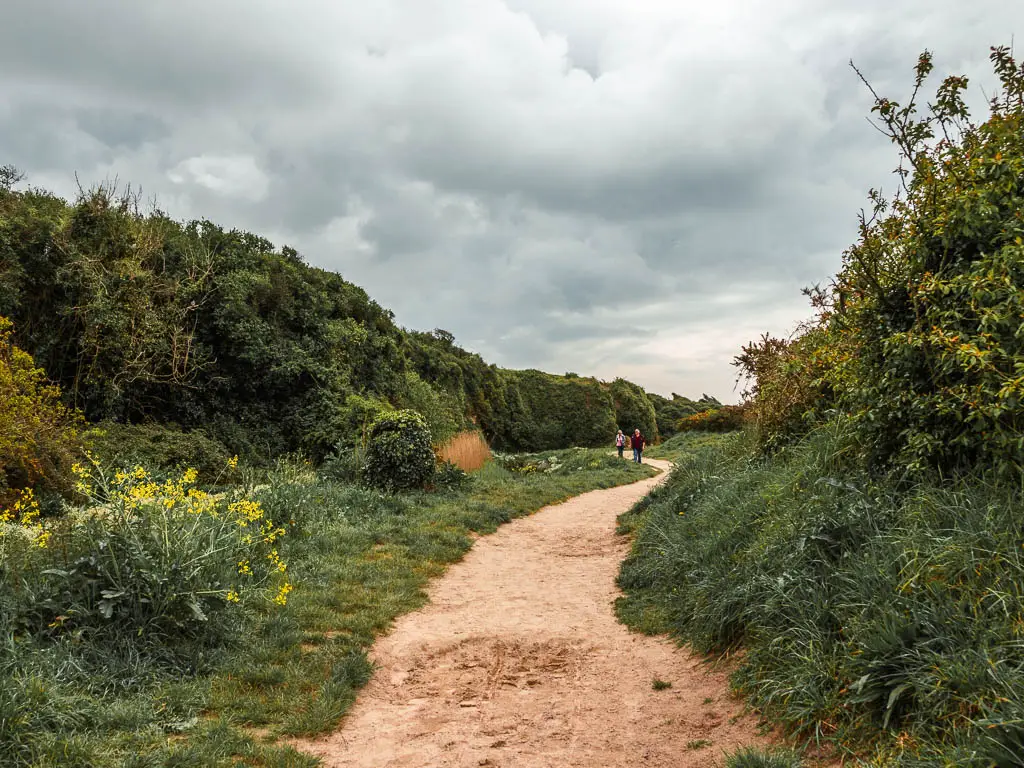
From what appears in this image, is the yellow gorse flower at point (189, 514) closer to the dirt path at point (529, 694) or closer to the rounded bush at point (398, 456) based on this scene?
the dirt path at point (529, 694)

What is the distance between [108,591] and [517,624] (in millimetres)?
3503

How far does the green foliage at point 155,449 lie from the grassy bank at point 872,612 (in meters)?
8.69

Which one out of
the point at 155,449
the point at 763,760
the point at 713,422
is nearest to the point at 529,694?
the point at 763,760

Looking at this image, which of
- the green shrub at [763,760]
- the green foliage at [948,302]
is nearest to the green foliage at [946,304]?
the green foliage at [948,302]

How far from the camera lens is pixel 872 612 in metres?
3.38

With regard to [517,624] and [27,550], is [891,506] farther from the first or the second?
[27,550]

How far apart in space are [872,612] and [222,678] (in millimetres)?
4325

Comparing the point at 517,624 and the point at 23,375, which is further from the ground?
the point at 23,375

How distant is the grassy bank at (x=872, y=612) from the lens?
2668 millimetres

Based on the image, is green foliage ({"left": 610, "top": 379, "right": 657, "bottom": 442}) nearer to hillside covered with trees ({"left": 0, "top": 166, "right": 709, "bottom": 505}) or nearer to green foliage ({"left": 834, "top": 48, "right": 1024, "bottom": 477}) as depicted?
hillside covered with trees ({"left": 0, "top": 166, "right": 709, "bottom": 505})

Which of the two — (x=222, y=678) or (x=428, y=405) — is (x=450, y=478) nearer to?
(x=428, y=405)

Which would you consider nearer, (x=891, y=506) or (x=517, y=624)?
(x=891, y=506)

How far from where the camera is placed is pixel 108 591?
14.2 feet

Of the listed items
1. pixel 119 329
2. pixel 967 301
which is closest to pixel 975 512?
pixel 967 301
